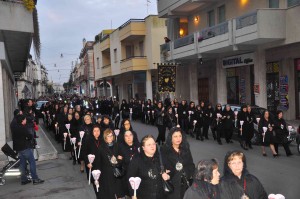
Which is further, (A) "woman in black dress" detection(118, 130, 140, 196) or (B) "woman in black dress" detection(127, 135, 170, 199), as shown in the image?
(A) "woman in black dress" detection(118, 130, 140, 196)

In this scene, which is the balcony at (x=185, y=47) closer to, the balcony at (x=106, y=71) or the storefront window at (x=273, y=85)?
the storefront window at (x=273, y=85)

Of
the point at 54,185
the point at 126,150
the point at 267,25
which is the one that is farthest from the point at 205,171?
the point at 267,25

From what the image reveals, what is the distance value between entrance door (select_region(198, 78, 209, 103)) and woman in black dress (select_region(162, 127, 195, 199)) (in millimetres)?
24852

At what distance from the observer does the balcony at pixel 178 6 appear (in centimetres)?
2486

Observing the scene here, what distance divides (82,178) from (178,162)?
5304 mm

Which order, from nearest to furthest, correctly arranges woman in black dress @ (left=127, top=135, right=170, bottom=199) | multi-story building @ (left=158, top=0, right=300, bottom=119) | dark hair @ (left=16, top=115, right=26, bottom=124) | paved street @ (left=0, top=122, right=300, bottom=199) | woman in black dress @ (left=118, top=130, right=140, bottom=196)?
woman in black dress @ (left=127, top=135, right=170, bottom=199), woman in black dress @ (left=118, top=130, right=140, bottom=196), paved street @ (left=0, top=122, right=300, bottom=199), dark hair @ (left=16, top=115, right=26, bottom=124), multi-story building @ (left=158, top=0, right=300, bottom=119)

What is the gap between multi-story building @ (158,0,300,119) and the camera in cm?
1811

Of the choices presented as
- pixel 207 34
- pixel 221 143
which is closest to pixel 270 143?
pixel 221 143

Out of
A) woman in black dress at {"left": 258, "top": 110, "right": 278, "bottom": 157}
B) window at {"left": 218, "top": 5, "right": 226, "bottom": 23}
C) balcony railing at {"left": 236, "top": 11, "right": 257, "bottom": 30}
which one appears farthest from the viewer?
window at {"left": 218, "top": 5, "right": 226, "bottom": 23}

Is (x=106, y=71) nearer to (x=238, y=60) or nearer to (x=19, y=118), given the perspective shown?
(x=238, y=60)

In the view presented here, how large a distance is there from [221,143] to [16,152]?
26.7 ft

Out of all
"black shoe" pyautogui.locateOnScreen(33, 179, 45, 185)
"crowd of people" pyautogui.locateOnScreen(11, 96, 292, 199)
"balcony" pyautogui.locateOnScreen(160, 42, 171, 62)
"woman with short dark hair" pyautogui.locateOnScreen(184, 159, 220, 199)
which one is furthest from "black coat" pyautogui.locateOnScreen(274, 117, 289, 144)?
"balcony" pyautogui.locateOnScreen(160, 42, 171, 62)

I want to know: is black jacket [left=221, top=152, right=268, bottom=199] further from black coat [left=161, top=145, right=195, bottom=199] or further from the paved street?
the paved street

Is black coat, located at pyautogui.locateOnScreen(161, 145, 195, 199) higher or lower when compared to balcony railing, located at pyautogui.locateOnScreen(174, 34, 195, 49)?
lower
